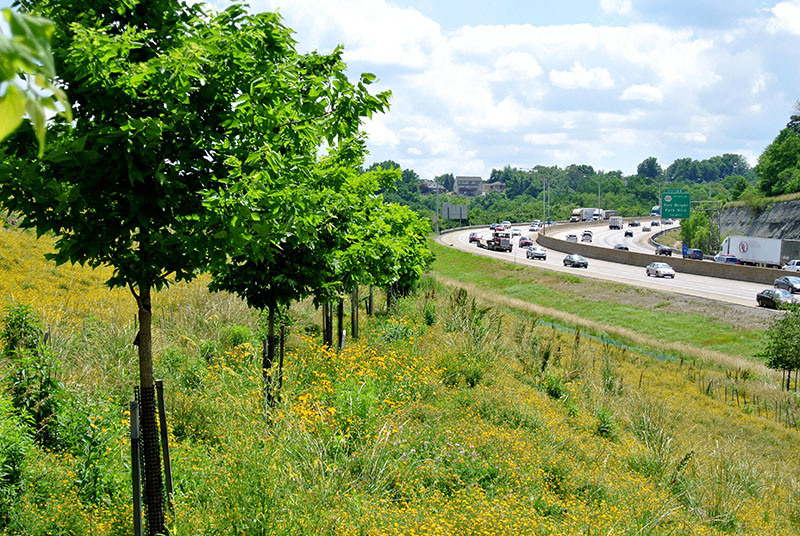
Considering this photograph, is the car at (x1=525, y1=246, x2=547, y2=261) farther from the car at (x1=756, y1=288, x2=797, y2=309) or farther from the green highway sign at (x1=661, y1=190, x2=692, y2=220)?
the car at (x1=756, y1=288, x2=797, y2=309)

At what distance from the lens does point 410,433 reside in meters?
8.58

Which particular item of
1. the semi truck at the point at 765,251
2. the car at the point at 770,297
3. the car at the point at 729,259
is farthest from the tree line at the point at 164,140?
the semi truck at the point at 765,251

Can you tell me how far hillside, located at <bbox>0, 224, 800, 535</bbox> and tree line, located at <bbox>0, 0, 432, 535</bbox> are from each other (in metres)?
1.01

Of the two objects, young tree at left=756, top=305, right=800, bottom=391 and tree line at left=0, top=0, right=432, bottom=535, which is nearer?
tree line at left=0, top=0, right=432, bottom=535

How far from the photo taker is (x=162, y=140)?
476 centimetres

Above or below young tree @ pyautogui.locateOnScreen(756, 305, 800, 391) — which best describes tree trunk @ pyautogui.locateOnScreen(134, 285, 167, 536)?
above

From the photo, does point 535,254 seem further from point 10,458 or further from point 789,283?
point 10,458

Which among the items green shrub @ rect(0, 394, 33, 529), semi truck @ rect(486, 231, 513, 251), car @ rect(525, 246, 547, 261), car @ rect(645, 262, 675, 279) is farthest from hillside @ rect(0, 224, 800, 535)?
semi truck @ rect(486, 231, 513, 251)

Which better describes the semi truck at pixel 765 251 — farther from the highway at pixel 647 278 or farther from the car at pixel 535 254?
the car at pixel 535 254

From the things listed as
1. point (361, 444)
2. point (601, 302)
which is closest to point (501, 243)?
point (601, 302)

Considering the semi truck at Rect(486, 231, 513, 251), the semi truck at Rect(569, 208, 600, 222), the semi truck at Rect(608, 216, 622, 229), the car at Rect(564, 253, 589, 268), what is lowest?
the car at Rect(564, 253, 589, 268)

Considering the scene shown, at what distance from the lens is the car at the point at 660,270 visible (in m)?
52.4

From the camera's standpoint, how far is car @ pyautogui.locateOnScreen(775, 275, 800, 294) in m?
42.1

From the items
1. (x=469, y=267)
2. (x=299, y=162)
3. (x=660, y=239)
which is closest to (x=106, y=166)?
(x=299, y=162)
